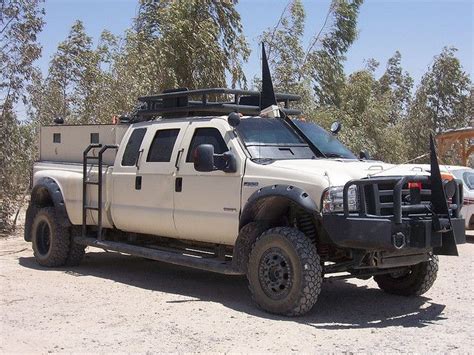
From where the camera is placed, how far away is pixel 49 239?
975 centimetres

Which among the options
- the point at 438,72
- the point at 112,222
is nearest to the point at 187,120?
the point at 112,222

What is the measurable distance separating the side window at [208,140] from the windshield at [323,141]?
99 centimetres

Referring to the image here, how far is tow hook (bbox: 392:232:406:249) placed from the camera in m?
6.01

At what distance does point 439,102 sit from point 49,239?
2196cm

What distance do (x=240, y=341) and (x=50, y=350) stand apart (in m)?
1.61

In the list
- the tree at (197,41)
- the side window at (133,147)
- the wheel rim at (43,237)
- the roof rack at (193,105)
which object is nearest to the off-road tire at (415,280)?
the roof rack at (193,105)

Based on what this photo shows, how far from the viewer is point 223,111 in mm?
8289

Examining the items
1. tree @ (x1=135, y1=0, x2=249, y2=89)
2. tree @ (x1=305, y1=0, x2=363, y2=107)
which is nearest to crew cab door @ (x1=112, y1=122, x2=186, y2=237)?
tree @ (x1=135, y1=0, x2=249, y2=89)

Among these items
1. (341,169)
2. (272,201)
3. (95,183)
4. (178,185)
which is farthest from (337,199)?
(95,183)

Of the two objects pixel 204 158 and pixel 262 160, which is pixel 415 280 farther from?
pixel 204 158

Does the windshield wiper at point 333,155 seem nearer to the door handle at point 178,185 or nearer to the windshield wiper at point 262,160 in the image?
the windshield wiper at point 262,160

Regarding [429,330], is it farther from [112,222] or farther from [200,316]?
[112,222]

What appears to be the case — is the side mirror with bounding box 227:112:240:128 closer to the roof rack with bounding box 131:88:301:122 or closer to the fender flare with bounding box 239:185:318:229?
the roof rack with bounding box 131:88:301:122

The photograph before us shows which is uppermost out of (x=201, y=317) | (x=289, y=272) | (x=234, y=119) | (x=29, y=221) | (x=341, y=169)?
(x=234, y=119)
